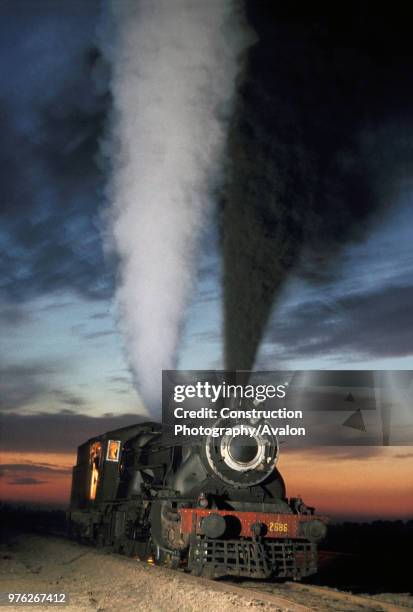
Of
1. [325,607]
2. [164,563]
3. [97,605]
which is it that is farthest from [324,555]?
[97,605]

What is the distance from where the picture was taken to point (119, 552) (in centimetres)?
1416

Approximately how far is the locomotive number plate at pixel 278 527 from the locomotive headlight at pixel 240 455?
0.83 meters

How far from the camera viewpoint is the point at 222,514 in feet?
32.2

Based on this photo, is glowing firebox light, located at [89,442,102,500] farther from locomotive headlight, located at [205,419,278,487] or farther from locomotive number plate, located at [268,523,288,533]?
locomotive number plate, located at [268,523,288,533]

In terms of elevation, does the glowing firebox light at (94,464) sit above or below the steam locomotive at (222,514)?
above

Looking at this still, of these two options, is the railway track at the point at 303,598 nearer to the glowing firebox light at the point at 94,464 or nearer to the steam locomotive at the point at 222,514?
the steam locomotive at the point at 222,514

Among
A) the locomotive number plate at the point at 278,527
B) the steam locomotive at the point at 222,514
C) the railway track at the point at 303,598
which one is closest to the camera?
the railway track at the point at 303,598

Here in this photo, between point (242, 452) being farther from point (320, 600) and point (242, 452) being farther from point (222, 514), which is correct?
point (320, 600)

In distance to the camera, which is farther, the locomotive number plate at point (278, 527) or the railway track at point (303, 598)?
the locomotive number plate at point (278, 527)

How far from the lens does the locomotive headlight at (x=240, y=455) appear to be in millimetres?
10578

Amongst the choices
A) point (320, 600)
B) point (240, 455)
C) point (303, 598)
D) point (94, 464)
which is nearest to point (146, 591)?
point (303, 598)

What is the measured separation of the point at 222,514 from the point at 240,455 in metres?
1.18

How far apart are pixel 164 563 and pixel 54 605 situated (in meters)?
3.56

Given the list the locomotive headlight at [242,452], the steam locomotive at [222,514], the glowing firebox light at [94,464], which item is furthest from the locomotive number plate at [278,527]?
the glowing firebox light at [94,464]
